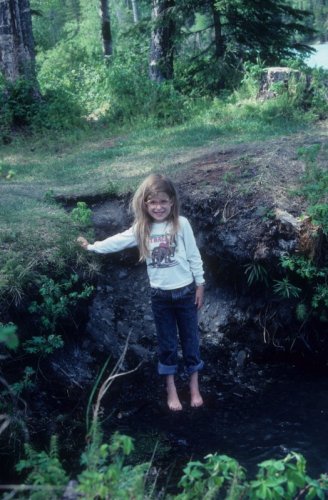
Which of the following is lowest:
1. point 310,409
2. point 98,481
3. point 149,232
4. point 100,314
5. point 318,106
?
point 310,409

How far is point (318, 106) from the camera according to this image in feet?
29.6

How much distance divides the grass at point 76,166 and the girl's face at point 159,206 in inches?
50.8

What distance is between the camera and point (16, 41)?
11156 mm

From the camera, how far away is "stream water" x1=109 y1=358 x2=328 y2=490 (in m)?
4.29

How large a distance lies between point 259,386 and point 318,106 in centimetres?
536

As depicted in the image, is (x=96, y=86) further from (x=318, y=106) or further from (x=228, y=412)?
(x=228, y=412)

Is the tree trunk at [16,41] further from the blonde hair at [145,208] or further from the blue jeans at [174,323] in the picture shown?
the blue jeans at [174,323]

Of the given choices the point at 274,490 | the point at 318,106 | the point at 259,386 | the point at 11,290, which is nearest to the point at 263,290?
the point at 259,386

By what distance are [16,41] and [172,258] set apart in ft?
27.4

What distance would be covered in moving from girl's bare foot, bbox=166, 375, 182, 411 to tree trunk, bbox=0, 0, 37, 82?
27.2ft

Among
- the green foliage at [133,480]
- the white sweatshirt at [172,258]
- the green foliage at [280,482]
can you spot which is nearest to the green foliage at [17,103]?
the white sweatshirt at [172,258]

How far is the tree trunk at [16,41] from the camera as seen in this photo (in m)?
11.0

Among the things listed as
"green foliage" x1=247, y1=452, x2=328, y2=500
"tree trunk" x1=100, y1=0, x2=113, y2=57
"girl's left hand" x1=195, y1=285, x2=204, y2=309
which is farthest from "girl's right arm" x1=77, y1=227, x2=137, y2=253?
"tree trunk" x1=100, y1=0, x2=113, y2=57

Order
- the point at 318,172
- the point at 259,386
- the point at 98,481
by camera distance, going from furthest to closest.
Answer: the point at 318,172
the point at 259,386
the point at 98,481
